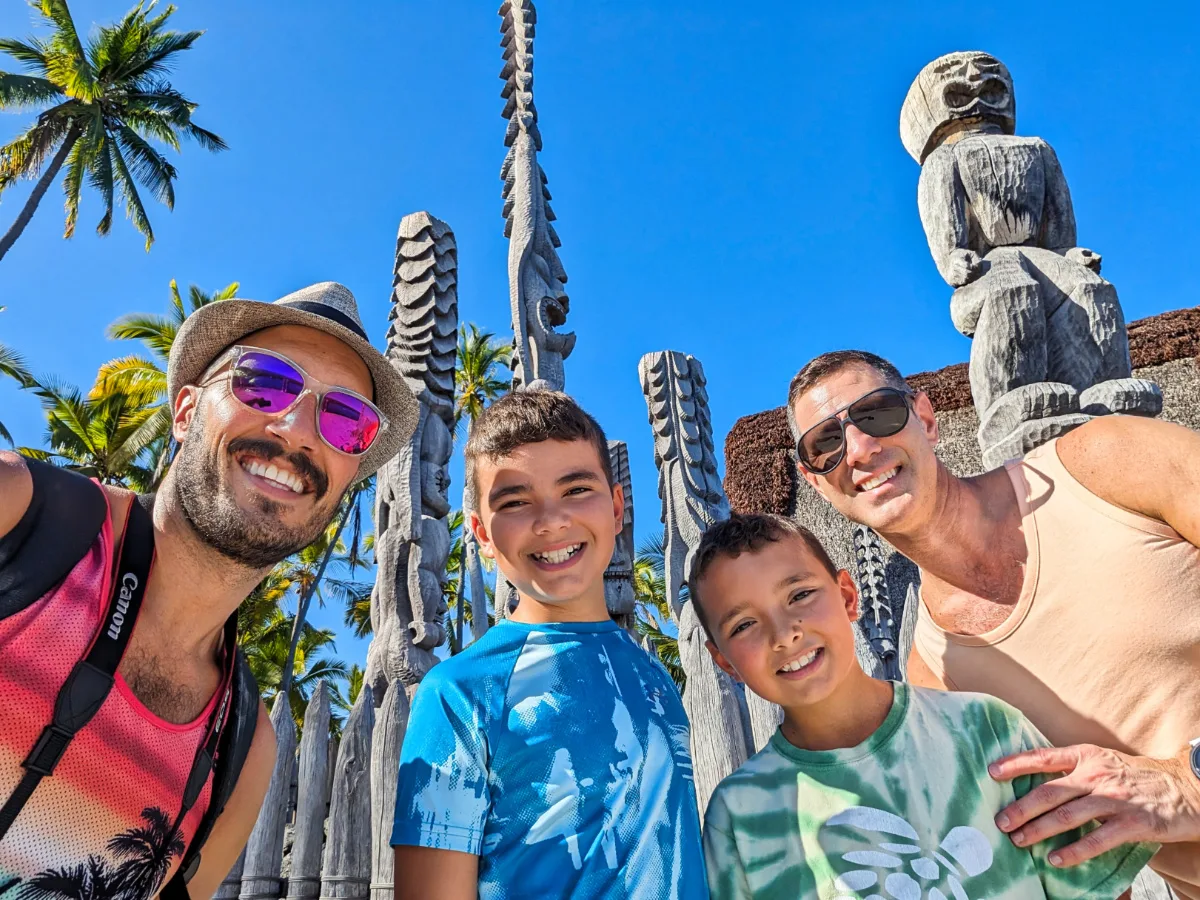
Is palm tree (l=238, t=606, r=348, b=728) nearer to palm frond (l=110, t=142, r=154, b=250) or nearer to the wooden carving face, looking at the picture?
palm frond (l=110, t=142, r=154, b=250)

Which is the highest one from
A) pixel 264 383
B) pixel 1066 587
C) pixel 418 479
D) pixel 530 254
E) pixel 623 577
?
pixel 530 254

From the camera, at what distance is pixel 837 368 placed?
7.30 feet

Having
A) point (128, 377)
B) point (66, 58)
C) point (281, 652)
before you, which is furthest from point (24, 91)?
point (281, 652)

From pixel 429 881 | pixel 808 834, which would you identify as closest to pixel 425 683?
pixel 429 881

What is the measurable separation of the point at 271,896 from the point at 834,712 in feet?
11.4

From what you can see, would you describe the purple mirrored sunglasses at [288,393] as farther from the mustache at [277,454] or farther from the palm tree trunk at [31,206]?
the palm tree trunk at [31,206]

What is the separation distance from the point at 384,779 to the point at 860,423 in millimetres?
2857

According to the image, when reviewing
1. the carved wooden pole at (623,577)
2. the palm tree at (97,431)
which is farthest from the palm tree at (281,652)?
the carved wooden pole at (623,577)

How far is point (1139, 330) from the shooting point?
1128cm

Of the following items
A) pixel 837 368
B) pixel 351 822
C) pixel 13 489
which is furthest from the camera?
pixel 351 822

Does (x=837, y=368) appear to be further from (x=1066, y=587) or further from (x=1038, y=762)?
(x=1038, y=762)

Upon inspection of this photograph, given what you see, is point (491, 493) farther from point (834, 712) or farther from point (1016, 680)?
point (1016, 680)

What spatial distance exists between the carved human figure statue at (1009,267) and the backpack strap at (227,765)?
2325 millimetres

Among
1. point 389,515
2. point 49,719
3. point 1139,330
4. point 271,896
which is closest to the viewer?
point 49,719
